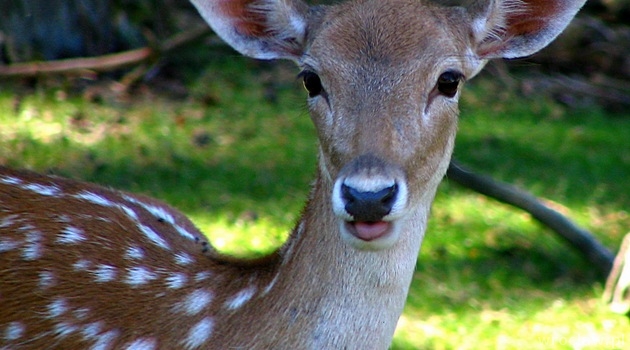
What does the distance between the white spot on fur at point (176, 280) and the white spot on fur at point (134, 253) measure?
0.55 ft

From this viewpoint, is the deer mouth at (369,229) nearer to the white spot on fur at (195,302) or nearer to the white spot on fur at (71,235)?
the white spot on fur at (195,302)

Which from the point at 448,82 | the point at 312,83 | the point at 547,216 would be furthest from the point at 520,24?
the point at 547,216

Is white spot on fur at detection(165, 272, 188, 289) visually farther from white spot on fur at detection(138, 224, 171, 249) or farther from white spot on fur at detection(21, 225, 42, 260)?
white spot on fur at detection(21, 225, 42, 260)

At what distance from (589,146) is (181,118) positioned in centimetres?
339

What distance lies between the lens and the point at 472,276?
6.22 metres

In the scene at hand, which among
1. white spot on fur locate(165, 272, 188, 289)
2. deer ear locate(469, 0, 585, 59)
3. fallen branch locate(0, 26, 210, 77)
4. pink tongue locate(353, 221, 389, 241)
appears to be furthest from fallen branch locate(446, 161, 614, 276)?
pink tongue locate(353, 221, 389, 241)

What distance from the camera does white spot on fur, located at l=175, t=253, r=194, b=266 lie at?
152 inches

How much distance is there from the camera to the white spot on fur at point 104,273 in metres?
3.73

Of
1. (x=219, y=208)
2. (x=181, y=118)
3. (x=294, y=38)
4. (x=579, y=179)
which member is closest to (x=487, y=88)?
(x=579, y=179)

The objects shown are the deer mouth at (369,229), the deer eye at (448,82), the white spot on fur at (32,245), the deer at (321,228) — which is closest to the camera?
the deer mouth at (369,229)

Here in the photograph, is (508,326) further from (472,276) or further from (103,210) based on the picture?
(103,210)

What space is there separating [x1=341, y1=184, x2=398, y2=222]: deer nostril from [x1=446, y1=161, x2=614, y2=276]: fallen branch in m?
2.94

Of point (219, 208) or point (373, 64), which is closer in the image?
point (373, 64)

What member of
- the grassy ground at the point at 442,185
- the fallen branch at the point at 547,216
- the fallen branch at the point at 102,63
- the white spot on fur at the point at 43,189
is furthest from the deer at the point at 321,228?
the fallen branch at the point at 102,63
